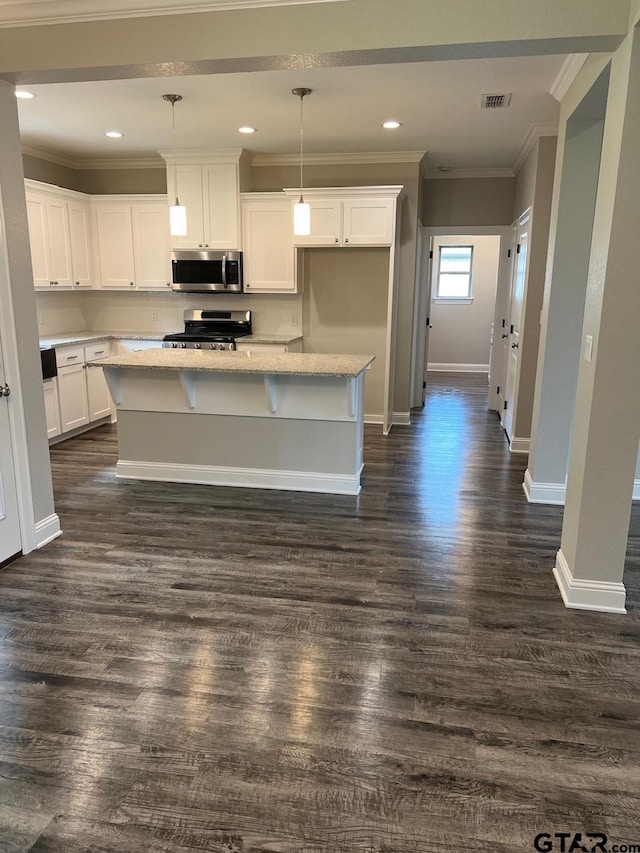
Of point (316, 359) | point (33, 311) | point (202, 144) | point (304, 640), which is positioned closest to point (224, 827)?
point (304, 640)

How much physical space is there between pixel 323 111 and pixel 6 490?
11.6 ft

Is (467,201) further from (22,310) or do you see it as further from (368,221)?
(22,310)

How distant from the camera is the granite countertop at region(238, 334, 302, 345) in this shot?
5.85 meters

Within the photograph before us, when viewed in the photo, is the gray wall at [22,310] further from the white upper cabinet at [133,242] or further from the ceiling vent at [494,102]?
the white upper cabinet at [133,242]

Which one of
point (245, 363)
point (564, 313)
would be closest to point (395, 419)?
point (245, 363)

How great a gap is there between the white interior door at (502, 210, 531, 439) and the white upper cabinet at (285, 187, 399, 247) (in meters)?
Answer: 1.23

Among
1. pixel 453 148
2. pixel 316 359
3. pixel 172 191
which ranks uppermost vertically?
pixel 453 148

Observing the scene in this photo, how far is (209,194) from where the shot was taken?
5.89 metres

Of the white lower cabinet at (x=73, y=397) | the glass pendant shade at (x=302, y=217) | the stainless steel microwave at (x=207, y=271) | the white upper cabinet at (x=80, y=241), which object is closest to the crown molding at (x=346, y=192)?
the stainless steel microwave at (x=207, y=271)

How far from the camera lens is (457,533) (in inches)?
143

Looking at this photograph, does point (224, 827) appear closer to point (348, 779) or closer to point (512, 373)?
point (348, 779)

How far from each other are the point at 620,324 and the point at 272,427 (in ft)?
8.10

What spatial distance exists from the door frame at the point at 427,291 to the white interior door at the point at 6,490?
4624 millimetres

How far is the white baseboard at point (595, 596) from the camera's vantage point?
277cm
